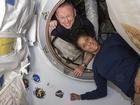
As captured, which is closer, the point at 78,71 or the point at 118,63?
the point at 118,63

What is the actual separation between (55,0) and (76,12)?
0.12 m

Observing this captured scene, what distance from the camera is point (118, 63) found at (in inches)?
51.1

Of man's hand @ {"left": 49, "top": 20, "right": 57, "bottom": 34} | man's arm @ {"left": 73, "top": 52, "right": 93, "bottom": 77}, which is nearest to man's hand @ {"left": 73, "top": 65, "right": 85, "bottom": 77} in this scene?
man's arm @ {"left": 73, "top": 52, "right": 93, "bottom": 77}

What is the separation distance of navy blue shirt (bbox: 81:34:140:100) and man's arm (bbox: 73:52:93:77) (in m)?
0.06

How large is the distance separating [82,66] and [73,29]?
0.18 m

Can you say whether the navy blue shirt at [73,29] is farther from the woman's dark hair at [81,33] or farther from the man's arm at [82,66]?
the man's arm at [82,66]

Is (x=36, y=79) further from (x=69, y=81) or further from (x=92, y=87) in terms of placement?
(x=92, y=87)

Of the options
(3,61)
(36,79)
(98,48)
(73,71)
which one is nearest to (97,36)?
(98,48)

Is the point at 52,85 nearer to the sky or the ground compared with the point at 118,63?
nearer to the ground

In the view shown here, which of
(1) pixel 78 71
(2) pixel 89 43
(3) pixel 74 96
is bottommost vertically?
(3) pixel 74 96

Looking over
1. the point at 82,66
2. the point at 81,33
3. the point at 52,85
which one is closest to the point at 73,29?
the point at 81,33

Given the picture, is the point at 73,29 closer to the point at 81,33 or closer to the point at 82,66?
the point at 81,33

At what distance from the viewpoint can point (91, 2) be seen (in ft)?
4.56

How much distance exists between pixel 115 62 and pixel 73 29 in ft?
0.78
